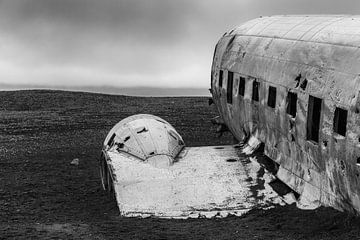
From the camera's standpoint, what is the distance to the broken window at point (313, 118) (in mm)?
14617

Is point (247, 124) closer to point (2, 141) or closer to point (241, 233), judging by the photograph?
point (241, 233)

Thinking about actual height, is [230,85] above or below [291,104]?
above

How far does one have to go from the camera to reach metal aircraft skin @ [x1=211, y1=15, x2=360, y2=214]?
13391 millimetres

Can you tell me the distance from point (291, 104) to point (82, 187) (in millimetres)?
8308

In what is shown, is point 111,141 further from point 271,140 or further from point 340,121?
point 340,121

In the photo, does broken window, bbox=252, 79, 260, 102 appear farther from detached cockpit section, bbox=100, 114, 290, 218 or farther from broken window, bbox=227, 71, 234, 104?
broken window, bbox=227, 71, 234, 104

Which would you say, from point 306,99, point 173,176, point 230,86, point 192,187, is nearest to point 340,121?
point 306,99

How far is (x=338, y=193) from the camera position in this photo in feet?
45.9

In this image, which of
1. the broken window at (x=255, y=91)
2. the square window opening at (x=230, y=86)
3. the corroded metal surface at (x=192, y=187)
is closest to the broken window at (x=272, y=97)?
the broken window at (x=255, y=91)

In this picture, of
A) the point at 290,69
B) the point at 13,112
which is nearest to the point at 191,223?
the point at 290,69

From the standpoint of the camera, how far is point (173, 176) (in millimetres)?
17188

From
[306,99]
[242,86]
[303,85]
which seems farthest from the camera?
[242,86]

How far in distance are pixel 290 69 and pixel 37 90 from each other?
114 ft

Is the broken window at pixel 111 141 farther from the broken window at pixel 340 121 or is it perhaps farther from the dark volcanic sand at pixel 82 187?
the broken window at pixel 340 121
